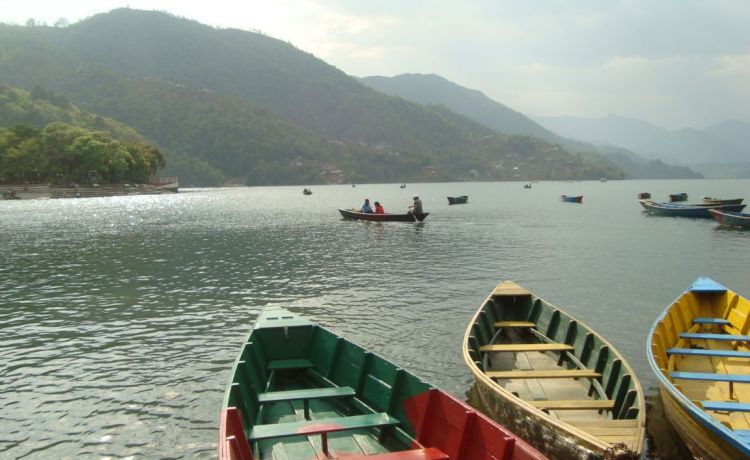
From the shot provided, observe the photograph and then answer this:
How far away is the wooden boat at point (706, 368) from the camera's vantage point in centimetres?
845

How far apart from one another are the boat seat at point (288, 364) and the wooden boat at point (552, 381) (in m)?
4.19

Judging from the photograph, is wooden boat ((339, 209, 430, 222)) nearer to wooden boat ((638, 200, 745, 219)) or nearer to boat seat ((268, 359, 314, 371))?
wooden boat ((638, 200, 745, 219))

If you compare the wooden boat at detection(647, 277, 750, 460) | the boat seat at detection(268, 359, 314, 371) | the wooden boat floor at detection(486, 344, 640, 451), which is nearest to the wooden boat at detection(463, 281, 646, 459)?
the wooden boat floor at detection(486, 344, 640, 451)

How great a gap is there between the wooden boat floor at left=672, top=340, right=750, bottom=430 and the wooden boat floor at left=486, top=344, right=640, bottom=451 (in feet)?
7.19

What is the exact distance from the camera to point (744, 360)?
13.1 meters

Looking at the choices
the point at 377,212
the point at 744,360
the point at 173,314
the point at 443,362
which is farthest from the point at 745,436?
the point at 377,212

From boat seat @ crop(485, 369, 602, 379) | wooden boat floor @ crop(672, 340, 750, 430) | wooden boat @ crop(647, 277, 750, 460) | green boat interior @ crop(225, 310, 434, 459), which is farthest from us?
boat seat @ crop(485, 369, 602, 379)

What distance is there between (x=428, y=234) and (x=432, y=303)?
30.4m

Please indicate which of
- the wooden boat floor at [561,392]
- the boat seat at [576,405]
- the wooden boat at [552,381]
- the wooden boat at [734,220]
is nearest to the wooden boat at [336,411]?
the wooden boat at [552,381]

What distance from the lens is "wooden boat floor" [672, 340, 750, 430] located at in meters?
10.1

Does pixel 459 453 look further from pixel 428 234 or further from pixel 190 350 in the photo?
pixel 428 234

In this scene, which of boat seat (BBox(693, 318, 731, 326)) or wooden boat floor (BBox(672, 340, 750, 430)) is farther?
boat seat (BBox(693, 318, 731, 326))

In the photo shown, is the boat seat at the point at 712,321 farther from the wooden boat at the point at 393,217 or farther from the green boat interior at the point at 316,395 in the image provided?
the wooden boat at the point at 393,217

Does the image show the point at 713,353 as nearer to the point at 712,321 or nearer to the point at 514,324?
the point at 712,321
